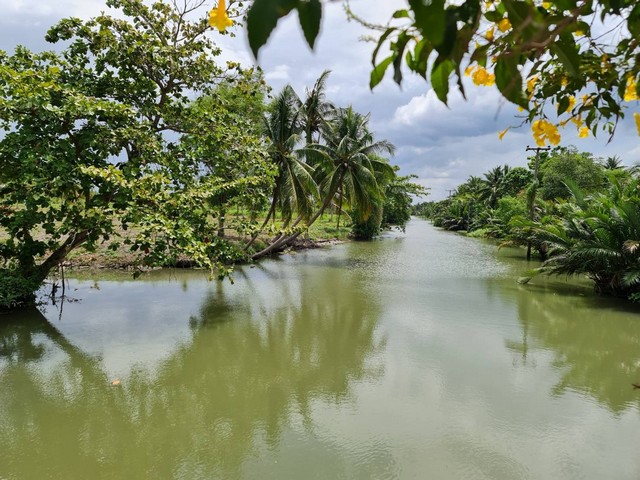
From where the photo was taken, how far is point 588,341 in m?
5.58

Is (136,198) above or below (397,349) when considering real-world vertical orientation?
above

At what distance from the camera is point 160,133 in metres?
6.52

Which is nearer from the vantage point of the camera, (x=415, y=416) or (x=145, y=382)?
(x=415, y=416)

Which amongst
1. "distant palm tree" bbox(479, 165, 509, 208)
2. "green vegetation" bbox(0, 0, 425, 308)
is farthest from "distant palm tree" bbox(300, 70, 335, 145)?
"distant palm tree" bbox(479, 165, 509, 208)

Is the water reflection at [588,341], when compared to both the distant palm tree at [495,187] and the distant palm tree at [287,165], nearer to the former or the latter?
the distant palm tree at [287,165]

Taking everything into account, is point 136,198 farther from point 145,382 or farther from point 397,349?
point 397,349

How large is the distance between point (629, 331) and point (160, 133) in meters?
7.73

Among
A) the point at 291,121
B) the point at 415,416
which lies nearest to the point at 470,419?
the point at 415,416

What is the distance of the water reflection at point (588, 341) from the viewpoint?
409 centimetres

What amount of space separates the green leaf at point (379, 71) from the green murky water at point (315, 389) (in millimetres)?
2577

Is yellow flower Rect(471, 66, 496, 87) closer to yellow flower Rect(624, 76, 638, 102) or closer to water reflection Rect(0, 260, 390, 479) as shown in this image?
yellow flower Rect(624, 76, 638, 102)

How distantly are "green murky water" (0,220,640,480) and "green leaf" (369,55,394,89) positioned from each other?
258 cm

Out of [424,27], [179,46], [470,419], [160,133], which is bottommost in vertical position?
[470,419]

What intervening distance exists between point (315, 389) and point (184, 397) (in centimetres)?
120
